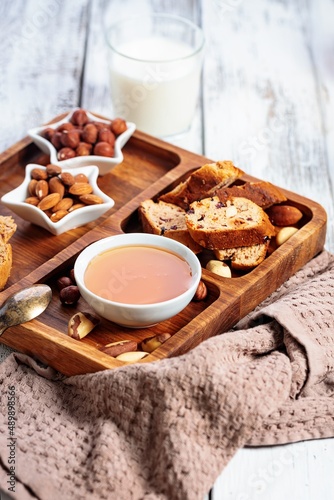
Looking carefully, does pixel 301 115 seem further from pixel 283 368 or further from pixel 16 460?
pixel 16 460

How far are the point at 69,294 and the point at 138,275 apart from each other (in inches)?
8.4

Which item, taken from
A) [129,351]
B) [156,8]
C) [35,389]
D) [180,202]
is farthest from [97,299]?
[156,8]

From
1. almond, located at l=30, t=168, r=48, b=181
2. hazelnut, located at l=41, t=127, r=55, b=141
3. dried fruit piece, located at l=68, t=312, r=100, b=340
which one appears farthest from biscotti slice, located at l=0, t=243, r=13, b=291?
hazelnut, located at l=41, t=127, r=55, b=141

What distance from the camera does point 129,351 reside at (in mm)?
2133

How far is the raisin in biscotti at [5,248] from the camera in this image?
7.62 feet

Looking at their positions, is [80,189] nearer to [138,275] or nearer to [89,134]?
[89,134]

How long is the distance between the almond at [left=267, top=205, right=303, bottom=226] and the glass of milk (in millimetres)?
873

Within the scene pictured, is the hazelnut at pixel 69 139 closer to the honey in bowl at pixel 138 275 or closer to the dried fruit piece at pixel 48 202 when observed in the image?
the dried fruit piece at pixel 48 202

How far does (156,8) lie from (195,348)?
2.72 meters

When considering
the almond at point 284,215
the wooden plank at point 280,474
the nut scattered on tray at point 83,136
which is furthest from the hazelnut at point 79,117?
the wooden plank at point 280,474

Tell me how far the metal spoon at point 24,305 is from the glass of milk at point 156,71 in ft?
4.03

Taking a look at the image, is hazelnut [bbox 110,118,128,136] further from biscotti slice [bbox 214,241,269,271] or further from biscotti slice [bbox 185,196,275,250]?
biscotti slice [bbox 214,241,269,271]

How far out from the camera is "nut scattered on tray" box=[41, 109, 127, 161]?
9.32ft

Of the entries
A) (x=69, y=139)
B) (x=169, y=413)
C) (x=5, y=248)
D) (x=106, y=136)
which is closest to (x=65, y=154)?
(x=69, y=139)
